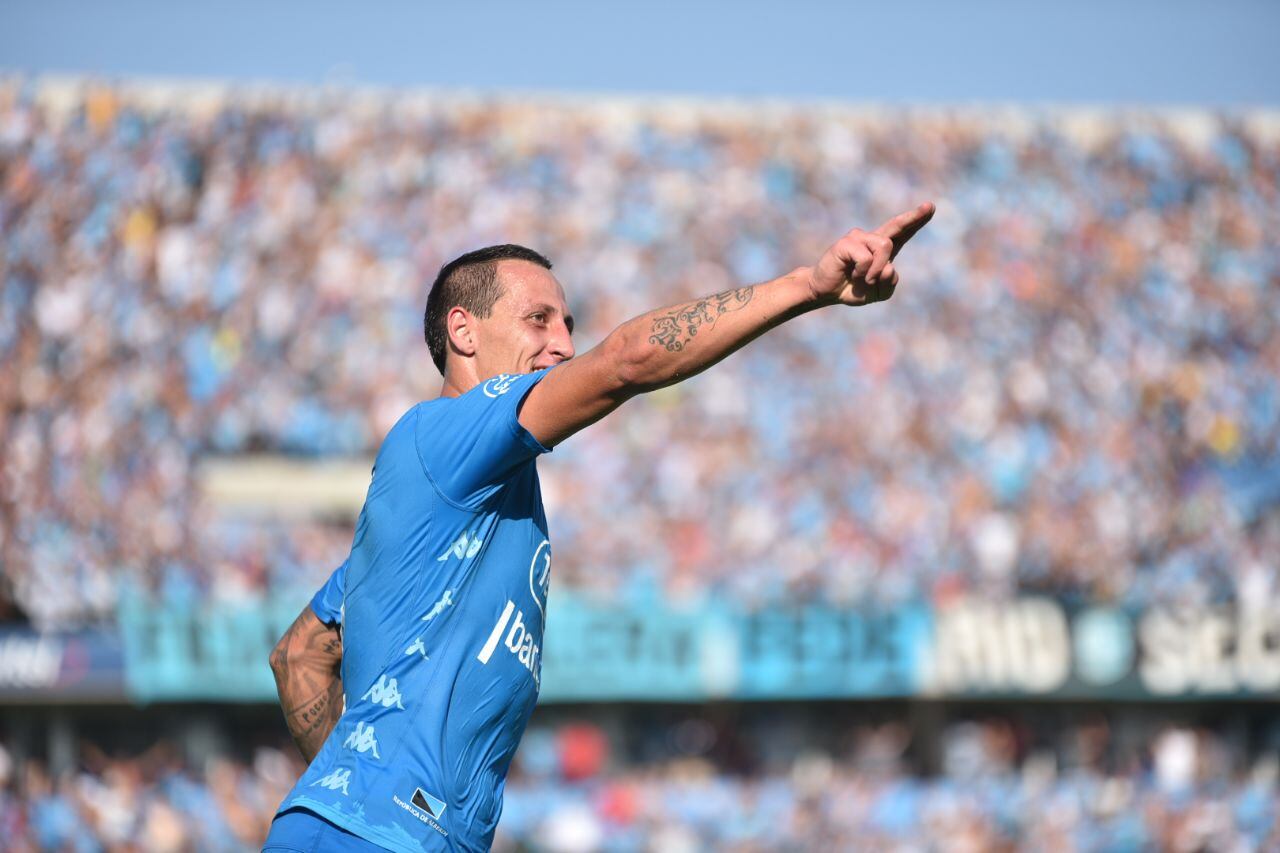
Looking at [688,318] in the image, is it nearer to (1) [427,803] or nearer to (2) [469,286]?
(2) [469,286]

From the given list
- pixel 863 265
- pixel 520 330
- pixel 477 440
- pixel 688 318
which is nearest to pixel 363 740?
pixel 477 440

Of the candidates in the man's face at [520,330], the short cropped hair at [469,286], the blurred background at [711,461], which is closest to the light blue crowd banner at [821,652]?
the blurred background at [711,461]

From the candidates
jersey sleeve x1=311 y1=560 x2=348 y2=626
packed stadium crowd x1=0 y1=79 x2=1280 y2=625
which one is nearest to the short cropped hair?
jersey sleeve x1=311 y1=560 x2=348 y2=626

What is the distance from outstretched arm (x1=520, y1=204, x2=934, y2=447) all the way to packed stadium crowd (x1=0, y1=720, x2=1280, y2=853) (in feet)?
35.1

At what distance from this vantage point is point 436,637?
261 cm

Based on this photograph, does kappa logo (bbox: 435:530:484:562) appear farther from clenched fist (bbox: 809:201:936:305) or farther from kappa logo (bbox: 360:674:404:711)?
clenched fist (bbox: 809:201:936:305)

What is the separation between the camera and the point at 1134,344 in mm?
18062

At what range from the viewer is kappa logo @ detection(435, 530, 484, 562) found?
2604mm

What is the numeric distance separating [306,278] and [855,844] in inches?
372

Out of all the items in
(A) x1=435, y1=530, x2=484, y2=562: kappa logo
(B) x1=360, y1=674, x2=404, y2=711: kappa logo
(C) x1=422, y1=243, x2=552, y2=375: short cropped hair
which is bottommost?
(B) x1=360, y1=674, x2=404, y2=711: kappa logo

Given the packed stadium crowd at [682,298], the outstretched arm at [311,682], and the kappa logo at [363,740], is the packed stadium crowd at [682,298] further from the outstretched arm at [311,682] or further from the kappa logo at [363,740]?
the kappa logo at [363,740]

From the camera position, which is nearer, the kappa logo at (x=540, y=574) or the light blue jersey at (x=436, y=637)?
the light blue jersey at (x=436, y=637)

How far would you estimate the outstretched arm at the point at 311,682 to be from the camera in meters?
3.08

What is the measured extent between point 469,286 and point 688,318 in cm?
67
